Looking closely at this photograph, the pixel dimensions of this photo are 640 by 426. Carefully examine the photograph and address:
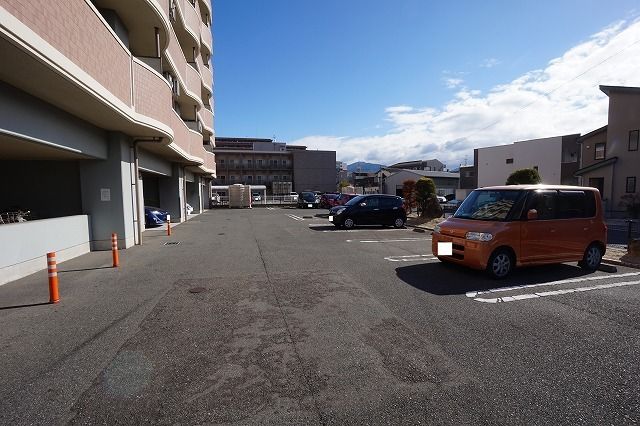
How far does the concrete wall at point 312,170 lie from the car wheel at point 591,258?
58057 mm

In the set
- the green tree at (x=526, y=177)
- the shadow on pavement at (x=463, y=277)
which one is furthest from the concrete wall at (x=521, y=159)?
the shadow on pavement at (x=463, y=277)

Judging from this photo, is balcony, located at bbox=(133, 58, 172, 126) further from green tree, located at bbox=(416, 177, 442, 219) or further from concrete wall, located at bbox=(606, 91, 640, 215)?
concrete wall, located at bbox=(606, 91, 640, 215)

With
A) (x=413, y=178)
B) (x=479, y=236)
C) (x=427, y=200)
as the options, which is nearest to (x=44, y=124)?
(x=479, y=236)

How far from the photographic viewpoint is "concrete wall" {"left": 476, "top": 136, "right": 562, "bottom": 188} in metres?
34.1

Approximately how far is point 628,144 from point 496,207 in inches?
879

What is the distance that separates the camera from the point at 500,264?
251 inches

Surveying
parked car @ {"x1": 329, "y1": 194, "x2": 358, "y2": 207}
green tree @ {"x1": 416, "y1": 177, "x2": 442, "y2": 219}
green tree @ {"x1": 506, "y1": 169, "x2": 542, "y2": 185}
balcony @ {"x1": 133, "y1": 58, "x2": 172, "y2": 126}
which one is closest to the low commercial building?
parked car @ {"x1": 329, "y1": 194, "x2": 358, "y2": 207}

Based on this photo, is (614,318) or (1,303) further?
(1,303)

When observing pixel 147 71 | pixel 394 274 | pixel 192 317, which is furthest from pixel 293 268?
pixel 147 71

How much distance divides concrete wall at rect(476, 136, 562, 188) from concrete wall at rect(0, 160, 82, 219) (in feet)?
129

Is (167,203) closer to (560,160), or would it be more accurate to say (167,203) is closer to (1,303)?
(1,303)

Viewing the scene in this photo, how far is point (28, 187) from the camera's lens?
10.3 meters

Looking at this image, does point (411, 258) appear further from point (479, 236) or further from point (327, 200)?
point (327, 200)

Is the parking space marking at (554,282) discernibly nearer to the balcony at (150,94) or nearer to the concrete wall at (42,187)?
the balcony at (150,94)
